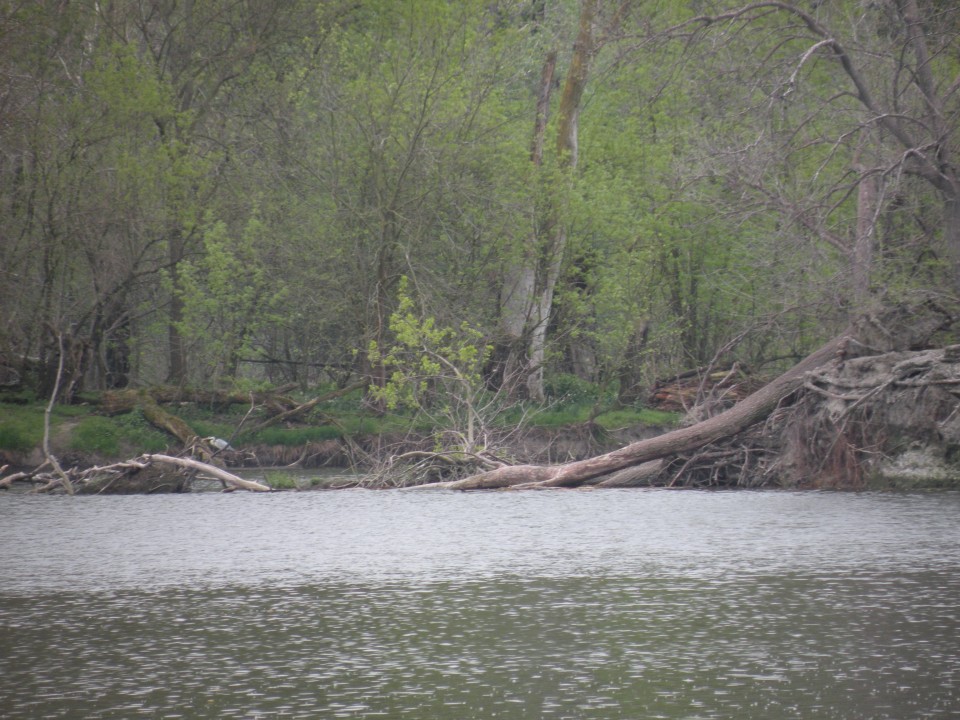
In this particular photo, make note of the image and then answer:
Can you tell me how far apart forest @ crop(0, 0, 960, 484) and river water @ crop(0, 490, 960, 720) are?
8610 mm

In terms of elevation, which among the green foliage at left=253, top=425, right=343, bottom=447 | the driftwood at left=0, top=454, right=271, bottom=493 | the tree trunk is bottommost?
the driftwood at left=0, top=454, right=271, bottom=493

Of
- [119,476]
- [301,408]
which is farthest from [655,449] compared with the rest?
[301,408]

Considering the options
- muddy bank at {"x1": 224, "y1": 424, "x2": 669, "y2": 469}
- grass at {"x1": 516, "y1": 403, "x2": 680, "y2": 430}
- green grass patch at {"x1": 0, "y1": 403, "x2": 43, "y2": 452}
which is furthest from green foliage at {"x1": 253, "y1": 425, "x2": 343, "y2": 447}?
grass at {"x1": 516, "y1": 403, "x2": 680, "y2": 430}

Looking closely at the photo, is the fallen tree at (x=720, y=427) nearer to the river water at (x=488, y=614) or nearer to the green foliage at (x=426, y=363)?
the green foliage at (x=426, y=363)

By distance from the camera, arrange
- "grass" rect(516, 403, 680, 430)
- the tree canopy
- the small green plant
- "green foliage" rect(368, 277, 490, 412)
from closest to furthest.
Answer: the small green plant → "green foliage" rect(368, 277, 490, 412) → the tree canopy → "grass" rect(516, 403, 680, 430)

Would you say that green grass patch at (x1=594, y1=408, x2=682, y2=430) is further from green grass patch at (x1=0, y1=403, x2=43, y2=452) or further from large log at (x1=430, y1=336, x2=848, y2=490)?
green grass patch at (x1=0, y1=403, x2=43, y2=452)

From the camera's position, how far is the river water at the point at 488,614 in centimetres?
790

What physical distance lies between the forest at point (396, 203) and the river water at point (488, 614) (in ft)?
28.2

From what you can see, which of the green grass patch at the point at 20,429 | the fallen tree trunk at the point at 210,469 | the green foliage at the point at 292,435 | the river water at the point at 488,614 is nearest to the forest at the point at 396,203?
the green grass patch at the point at 20,429

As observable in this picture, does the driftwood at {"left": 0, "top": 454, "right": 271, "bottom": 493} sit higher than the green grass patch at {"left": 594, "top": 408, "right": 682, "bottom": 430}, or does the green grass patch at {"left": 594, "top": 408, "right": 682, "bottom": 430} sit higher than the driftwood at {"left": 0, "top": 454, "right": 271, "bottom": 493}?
the green grass patch at {"left": 594, "top": 408, "right": 682, "bottom": 430}

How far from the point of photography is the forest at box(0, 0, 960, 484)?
2638 cm

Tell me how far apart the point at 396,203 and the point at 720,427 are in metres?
11.6

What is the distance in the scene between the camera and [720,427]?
22.4 metres

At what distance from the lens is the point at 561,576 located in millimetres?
12742
